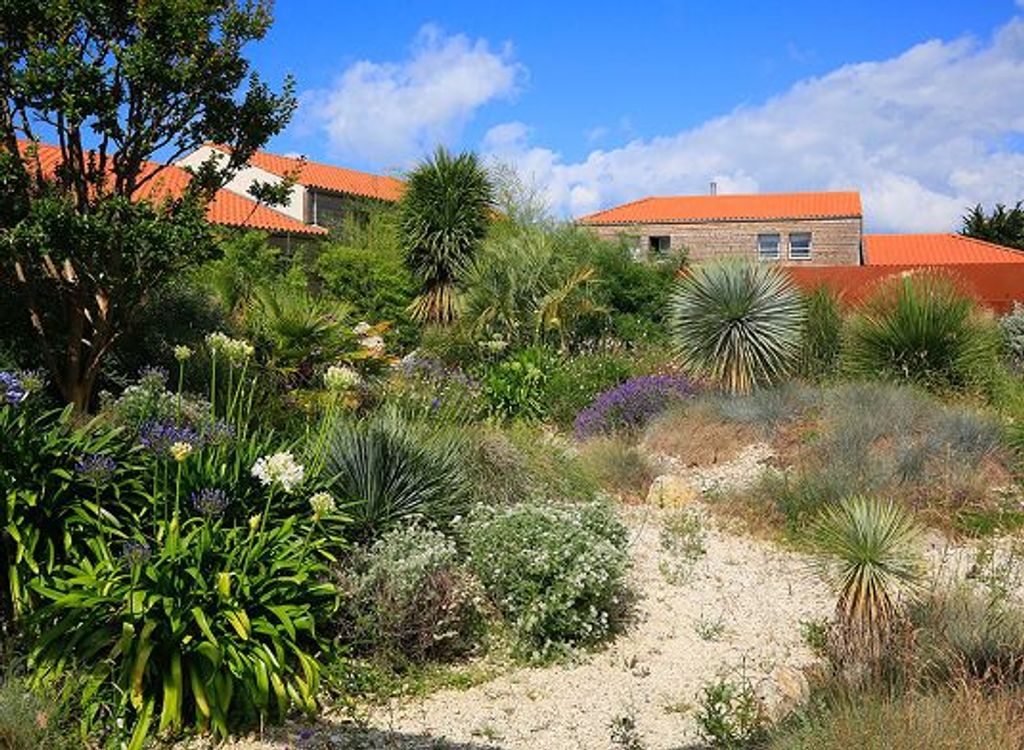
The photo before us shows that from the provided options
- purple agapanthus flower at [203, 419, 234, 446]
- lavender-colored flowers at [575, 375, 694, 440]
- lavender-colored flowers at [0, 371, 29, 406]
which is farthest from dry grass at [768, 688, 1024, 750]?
lavender-colored flowers at [575, 375, 694, 440]

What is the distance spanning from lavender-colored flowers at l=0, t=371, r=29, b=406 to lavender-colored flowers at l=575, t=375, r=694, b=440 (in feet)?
21.9

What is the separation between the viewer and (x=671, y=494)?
8.84 m

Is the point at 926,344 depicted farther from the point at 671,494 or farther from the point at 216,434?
the point at 216,434

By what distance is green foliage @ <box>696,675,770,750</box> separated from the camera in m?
4.32

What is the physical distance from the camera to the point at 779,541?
25.9 ft

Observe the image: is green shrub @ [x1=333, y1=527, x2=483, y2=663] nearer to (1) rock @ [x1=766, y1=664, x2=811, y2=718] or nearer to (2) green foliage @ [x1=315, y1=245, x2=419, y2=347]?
(1) rock @ [x1=766, y1=664, x2=811, y2=718]

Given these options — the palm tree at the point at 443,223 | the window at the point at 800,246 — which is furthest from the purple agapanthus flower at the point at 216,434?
the window at the point at 800,246

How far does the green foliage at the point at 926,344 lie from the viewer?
11.5 metres

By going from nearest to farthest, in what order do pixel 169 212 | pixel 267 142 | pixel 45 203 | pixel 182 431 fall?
pixel 182 431 → pixel 45 203 → pixel 169 212 → pixel 267 142

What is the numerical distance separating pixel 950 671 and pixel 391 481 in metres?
3.27

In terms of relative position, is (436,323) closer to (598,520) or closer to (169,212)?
(169,212)

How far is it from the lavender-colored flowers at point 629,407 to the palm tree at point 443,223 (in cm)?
721

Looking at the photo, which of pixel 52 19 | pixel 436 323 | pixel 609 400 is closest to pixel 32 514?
pixel 52 19

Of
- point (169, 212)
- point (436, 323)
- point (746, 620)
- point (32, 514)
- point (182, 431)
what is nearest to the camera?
point (32, 514)
